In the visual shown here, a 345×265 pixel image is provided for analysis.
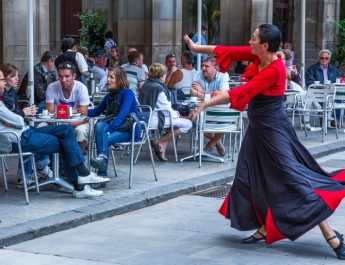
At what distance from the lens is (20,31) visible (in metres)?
17.6

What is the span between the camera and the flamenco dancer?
299 inches

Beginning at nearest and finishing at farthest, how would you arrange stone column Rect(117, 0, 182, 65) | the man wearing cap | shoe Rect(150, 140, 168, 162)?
shoe Rect(150, 140, 168, 162) → the man wearing cap → stone column Rect(117, 0, 182, 65)

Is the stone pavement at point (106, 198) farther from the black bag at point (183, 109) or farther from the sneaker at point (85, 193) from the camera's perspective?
the black bag at point (183, 109)

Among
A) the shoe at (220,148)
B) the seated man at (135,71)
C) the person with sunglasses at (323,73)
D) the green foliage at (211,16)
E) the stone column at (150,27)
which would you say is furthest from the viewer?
the green foliage at (211,16)

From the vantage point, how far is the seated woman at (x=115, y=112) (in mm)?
10492

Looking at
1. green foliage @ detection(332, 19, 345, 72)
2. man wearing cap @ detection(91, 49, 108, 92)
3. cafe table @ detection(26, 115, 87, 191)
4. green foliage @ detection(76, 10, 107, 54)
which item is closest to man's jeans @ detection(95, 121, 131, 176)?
cafe table @ detection(26, 115, 87, 191)

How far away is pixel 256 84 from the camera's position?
7.57 metres

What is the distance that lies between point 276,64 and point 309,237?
171 cm

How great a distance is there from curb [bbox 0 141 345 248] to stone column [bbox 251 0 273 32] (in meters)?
12.9

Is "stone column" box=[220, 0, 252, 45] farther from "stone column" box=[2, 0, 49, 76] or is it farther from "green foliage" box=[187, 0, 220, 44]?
"green foliage" box=[187, 0, 220, 44]

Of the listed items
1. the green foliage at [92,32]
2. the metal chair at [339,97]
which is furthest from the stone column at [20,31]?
the green foliage at [92,32]

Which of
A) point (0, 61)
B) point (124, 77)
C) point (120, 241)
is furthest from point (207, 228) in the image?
point (0, 61)

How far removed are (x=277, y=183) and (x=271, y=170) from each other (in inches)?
5.0

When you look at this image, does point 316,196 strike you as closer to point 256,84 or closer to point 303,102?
point 256,84
